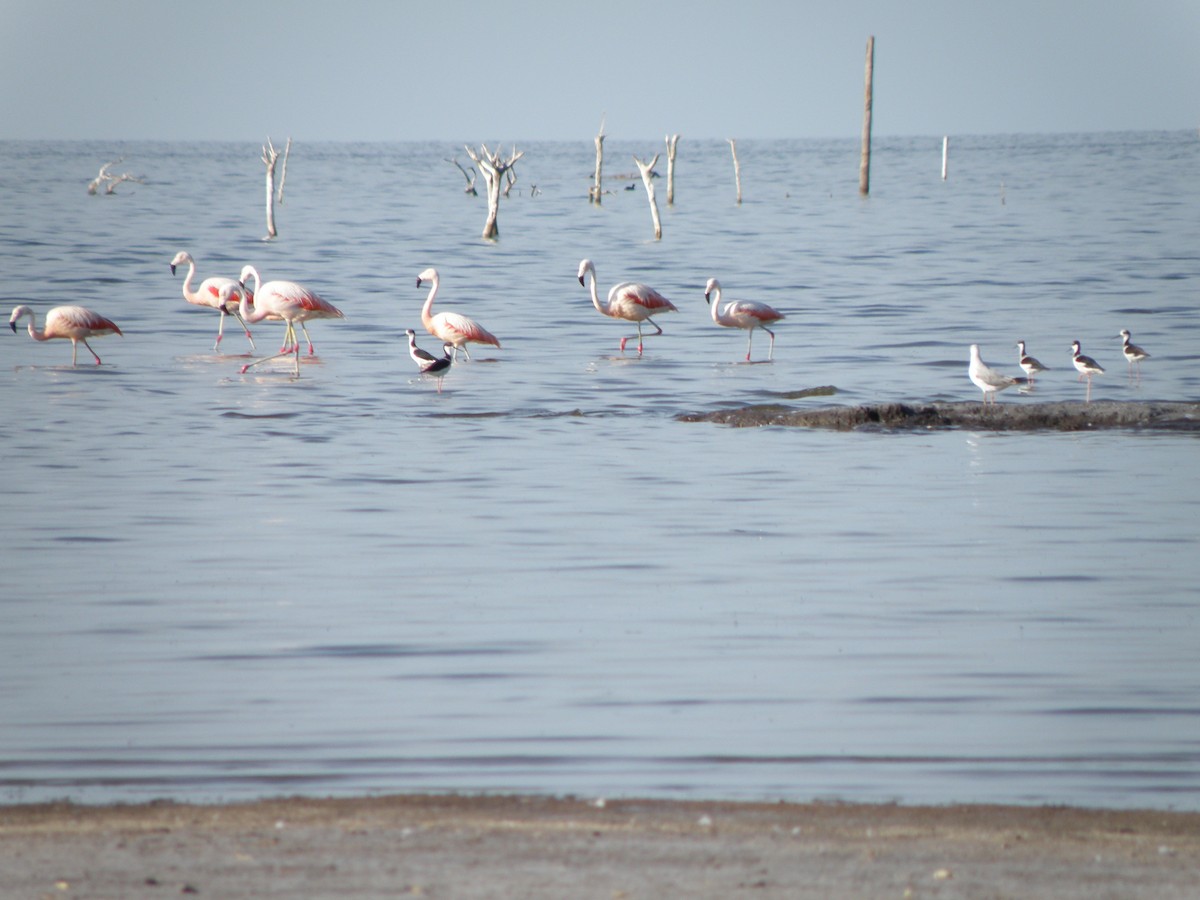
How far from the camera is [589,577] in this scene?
8.39m

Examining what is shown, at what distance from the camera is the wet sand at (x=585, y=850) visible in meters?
4.01

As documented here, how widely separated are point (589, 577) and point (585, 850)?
13.5 ft

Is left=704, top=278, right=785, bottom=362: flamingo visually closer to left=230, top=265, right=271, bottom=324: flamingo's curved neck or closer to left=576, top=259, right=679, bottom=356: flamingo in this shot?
left=576, top=259, right=679, bottom=356: flamingo

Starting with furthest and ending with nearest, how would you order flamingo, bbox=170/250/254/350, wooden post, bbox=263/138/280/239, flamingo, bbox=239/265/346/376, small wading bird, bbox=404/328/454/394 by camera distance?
wooden post, bbox=263/138/280/239 < flamingo, bbox=170/250/254/350 < flamingo, bbox=239/265/346/376 < small wading bird, bbox=404/328/454/394

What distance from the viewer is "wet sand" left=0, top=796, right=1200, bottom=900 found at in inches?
158

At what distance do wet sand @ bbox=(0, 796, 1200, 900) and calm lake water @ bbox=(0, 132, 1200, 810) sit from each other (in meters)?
0.34

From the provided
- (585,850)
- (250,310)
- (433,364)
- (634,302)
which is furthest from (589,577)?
(250,310)

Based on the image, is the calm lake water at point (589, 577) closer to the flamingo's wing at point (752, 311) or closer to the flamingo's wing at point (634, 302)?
the flamingo's wing at point (634, 302)

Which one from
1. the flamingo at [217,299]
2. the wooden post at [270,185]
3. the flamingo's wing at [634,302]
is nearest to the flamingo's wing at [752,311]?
the flamingo's wing at [634,302]

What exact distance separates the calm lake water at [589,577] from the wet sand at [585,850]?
1.13 ft

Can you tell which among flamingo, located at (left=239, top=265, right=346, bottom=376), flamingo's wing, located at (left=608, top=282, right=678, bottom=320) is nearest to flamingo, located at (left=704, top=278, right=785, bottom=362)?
flamingo's wing, located at (left=608, top=282, right=678, bottom=320)

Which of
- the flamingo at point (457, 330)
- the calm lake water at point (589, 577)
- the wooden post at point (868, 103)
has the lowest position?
the calm lake water at point (589, 577)

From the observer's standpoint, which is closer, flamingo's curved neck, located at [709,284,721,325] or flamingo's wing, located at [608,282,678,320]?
flamingo's curved neck, located at [709,284,721,325]

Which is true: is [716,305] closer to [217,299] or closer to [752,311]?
[752,311]
